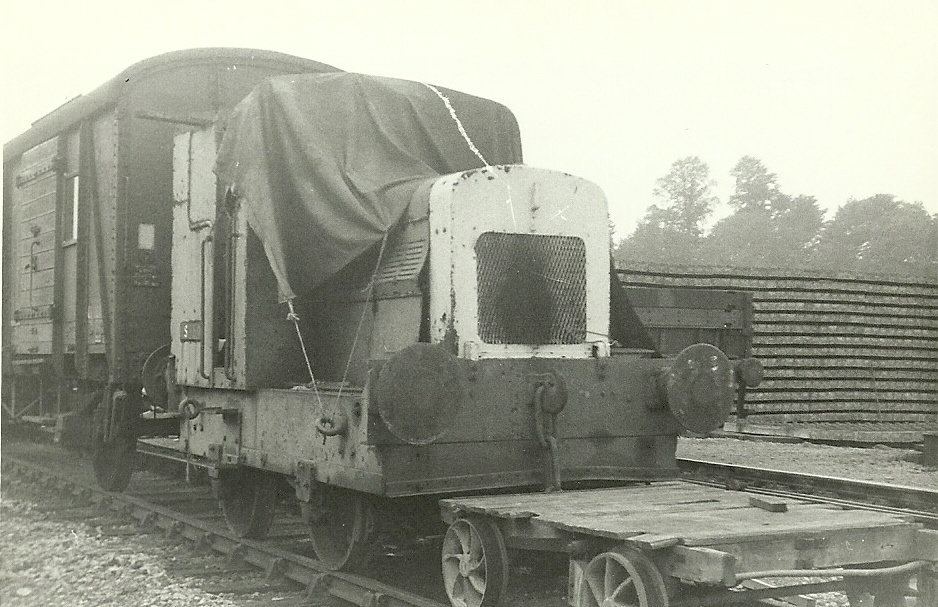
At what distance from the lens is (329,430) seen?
504cm

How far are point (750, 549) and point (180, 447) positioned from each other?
4845 mm

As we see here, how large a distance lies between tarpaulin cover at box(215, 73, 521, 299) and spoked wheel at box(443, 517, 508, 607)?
5.79ft

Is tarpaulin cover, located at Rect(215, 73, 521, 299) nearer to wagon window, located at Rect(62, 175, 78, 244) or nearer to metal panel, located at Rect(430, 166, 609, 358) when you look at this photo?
metal panel, located at Rect(430, 166, 609, 358)

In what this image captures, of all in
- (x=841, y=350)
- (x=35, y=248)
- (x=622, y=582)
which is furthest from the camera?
(x=841, y=350)

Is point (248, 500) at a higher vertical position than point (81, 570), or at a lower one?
higher

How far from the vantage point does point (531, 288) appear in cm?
545

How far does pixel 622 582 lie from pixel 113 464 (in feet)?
21.8

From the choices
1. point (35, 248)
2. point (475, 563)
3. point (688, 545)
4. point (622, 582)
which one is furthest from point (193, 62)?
point (688, 545)

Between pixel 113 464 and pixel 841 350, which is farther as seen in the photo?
pixel 841 350

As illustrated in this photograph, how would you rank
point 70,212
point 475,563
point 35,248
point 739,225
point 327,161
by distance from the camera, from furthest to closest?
point 739,225
point 35,248
point 70,212
point 327,161
point 475,563

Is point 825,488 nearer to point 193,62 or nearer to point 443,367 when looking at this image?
point 443,367

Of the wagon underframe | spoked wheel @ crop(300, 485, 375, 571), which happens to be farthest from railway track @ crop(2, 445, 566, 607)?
the wagon underframe

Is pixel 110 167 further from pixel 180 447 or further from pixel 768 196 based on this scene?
pixel 768 196

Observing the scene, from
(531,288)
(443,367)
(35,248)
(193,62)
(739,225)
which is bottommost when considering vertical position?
(443,367)
